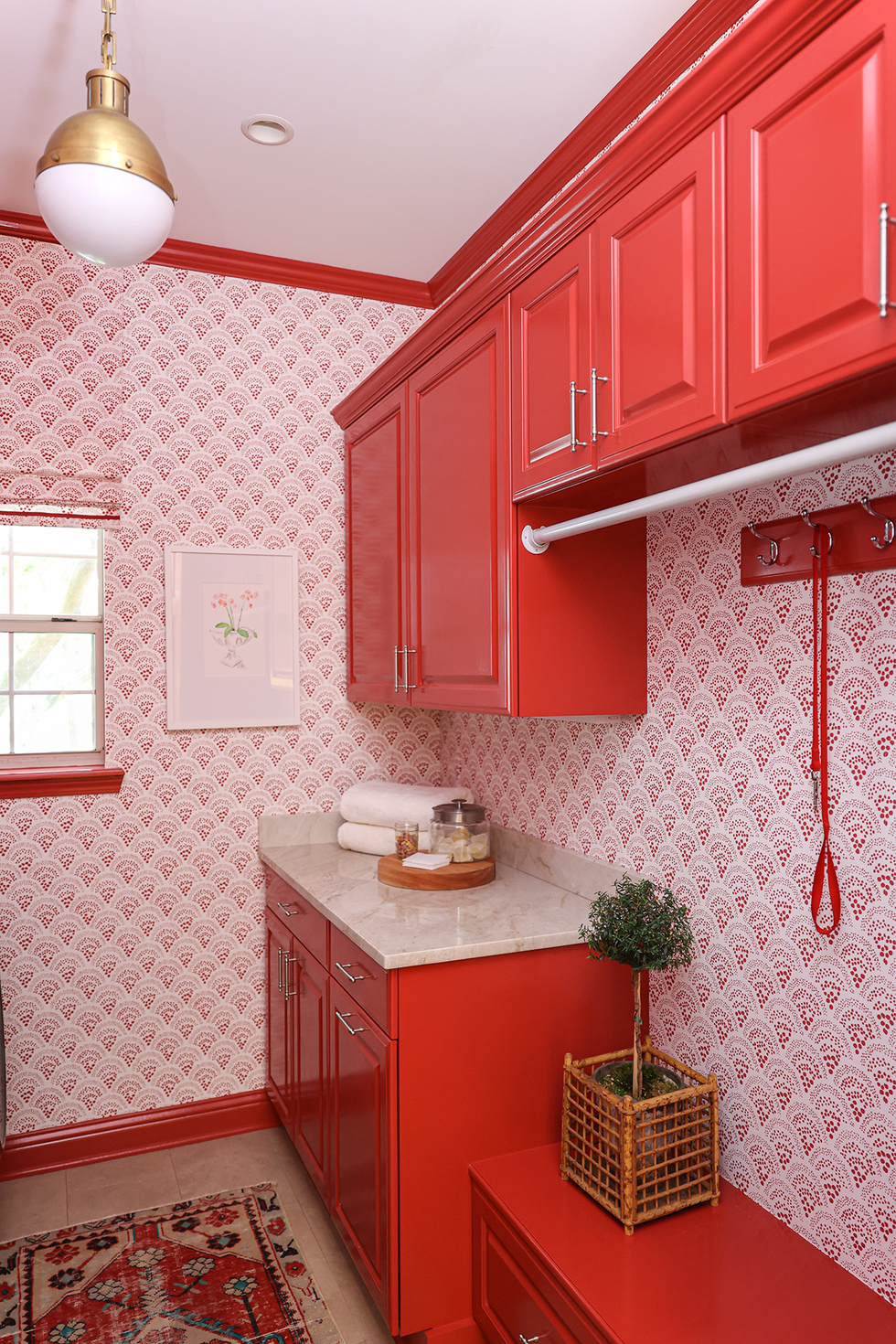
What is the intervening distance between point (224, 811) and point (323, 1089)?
3.24 ft

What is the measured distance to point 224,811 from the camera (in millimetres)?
2928

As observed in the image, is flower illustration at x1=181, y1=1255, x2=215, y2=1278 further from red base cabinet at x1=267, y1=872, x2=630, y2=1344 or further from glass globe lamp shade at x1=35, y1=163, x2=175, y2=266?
glass globe lamp shade at x1=35, y1=163, x2=175, y2=266

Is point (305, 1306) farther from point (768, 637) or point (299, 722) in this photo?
Result: point (768, 637)

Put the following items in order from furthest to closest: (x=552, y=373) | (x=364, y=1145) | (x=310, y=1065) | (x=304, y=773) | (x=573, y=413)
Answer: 1. (x=304, y=773)
2. (x=310, y=1065)
3. (x=364, y=1145)
4. (x=552, y=373)
5. (x=573, y=413)

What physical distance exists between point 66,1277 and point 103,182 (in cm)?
245

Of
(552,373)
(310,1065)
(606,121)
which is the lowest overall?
(310,1065)

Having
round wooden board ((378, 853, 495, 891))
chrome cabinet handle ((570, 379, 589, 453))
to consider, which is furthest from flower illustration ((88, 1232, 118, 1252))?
chrome cabinet handle ((570, 379, 589, 453))

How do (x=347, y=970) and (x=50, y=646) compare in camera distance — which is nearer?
(x=347, y=970)

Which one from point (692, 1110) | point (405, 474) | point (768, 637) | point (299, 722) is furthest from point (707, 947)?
point (299, 722)

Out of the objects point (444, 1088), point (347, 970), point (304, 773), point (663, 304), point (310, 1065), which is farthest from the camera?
point (304, 773)

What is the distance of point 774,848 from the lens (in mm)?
1635

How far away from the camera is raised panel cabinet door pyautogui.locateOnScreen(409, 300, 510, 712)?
76.5 inches

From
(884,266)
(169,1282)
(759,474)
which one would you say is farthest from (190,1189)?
(884,266)

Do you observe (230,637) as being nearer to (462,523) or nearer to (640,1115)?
(462,523)
